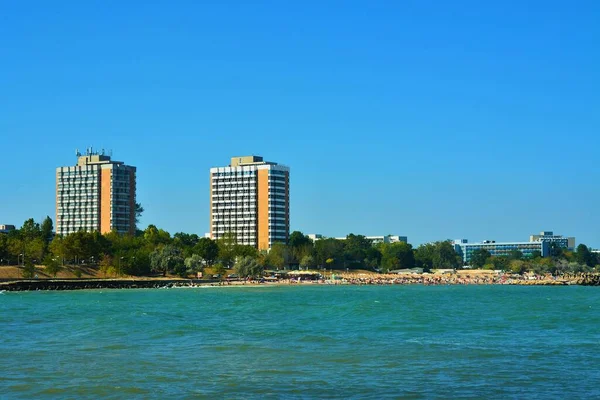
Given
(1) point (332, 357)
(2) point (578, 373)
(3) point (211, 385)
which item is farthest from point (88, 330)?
(2) point (578, 373)

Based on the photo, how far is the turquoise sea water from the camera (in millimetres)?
29719

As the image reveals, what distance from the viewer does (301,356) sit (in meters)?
39.3

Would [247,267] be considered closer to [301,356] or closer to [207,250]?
[207,250]

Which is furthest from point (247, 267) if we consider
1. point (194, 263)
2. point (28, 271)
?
point (28, 271)

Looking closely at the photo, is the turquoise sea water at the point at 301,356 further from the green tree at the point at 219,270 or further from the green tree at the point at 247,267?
the green tree at the point at 219,270

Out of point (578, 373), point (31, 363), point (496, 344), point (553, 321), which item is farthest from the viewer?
point (553, 321)

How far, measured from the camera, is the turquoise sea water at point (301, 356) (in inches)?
1170

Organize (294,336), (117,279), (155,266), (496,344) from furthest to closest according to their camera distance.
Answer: (155,266), (117,279), (294,336), (496,344)

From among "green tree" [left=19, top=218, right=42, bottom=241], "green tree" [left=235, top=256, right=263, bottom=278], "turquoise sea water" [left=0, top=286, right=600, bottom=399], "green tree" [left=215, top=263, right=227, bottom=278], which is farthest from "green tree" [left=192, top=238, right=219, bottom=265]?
"turquoise sea water" [left=0, top=286, right=600, bottom=399]

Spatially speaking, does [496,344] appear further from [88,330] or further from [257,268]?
[257,268]

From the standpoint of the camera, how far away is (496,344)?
1746 inches

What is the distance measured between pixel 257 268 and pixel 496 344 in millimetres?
136753

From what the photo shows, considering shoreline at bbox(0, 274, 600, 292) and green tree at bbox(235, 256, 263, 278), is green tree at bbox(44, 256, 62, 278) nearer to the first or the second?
shoreline at bbox(0, 274, 600, 292)

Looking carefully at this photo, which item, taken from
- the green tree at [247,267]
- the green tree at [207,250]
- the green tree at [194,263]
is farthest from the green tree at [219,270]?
the green tree at [247,267]
